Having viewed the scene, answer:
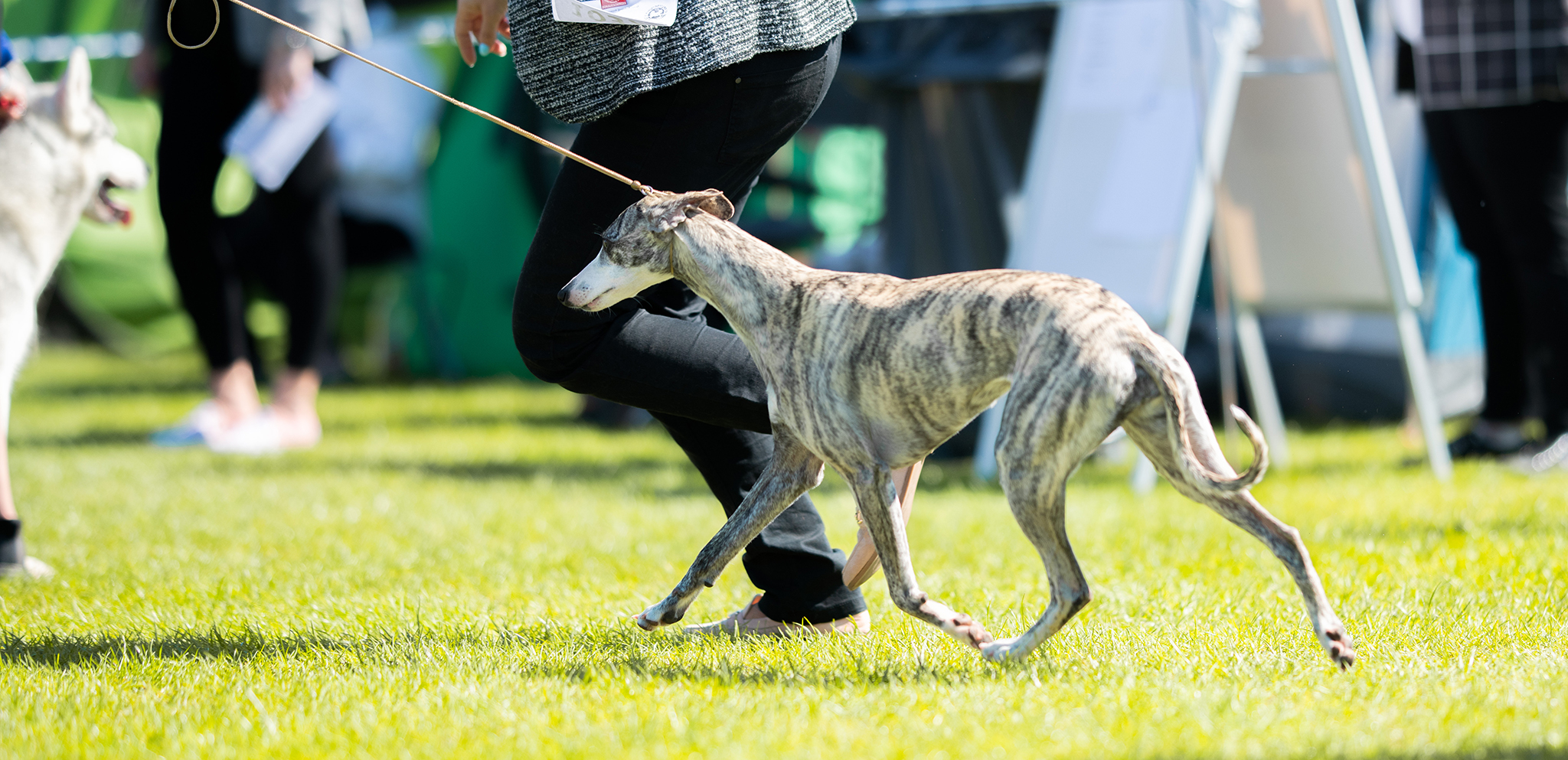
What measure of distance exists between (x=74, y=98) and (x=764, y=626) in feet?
8.45

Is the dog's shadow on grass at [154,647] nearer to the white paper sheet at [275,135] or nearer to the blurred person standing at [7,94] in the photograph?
the blurred person standing at [7,94]

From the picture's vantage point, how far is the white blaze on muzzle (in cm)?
257

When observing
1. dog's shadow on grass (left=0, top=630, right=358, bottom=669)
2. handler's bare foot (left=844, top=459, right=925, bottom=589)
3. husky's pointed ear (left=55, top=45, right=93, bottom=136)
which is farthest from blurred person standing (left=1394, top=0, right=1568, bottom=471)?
husky's pointed ear (left=55, top=45, right=93, bottom=136)

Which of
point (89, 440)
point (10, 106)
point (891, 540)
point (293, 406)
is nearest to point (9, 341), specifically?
point (10, 106)

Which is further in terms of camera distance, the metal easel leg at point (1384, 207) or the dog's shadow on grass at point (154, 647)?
the metal easel leg at point (1384, 207)

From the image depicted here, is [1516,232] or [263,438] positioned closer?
[1516,232]

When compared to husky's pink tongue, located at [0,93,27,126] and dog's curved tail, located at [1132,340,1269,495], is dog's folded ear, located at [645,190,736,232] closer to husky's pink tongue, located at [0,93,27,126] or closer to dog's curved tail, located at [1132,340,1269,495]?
dog's curved tail, located at [1132,340,1269,495]

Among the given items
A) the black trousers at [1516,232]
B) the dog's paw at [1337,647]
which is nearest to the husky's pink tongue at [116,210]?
the dog's paw at [1337,647]

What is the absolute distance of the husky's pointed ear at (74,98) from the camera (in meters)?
4.03

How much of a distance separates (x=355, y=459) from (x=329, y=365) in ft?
13.2

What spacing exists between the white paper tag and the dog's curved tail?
100 centimetres

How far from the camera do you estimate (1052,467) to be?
7.57 ft

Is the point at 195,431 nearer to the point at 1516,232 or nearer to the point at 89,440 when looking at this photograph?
the point at 89,440

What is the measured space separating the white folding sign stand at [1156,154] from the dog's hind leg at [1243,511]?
8.03ft
